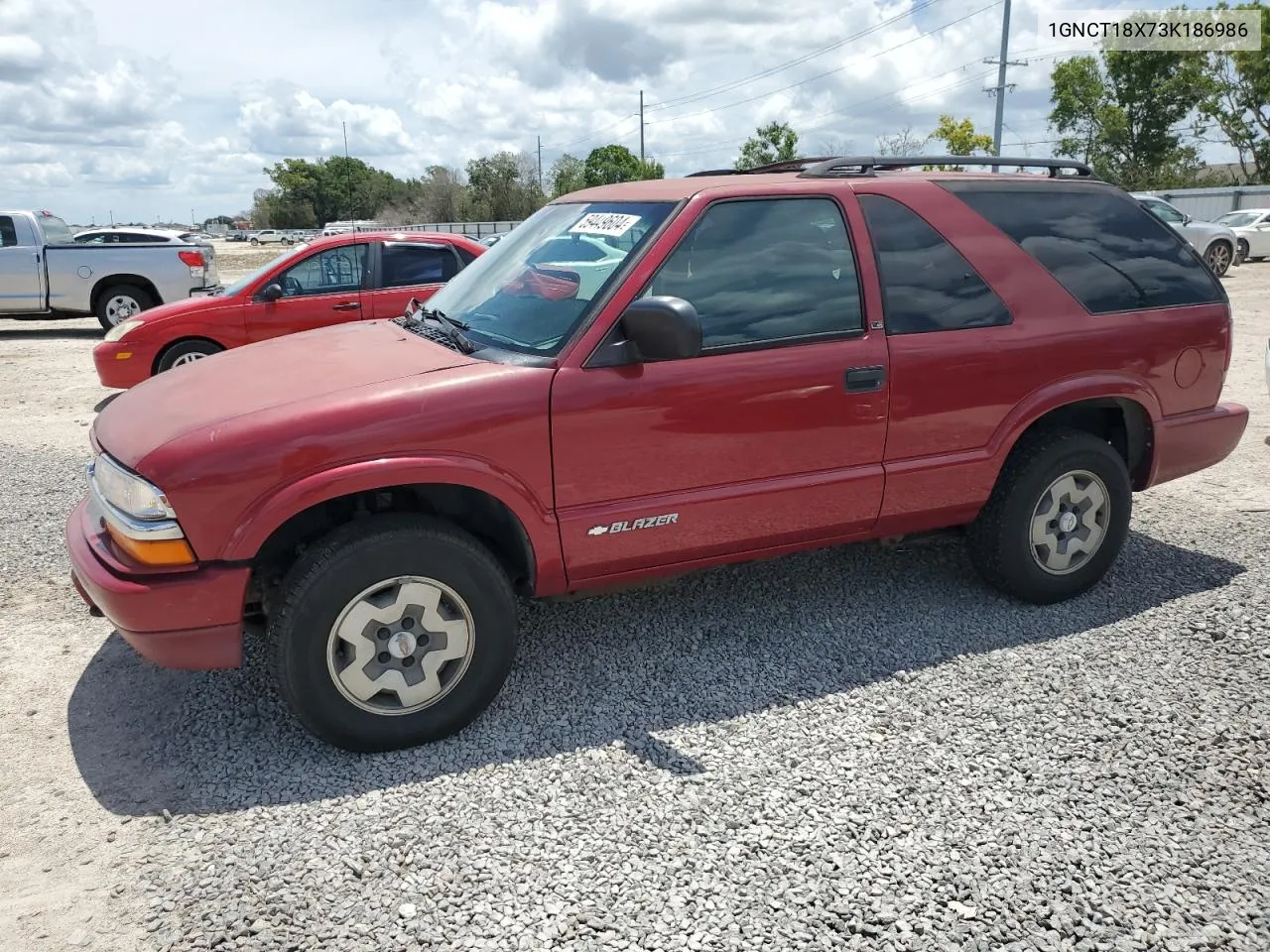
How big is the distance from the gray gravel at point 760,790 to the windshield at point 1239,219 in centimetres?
2752

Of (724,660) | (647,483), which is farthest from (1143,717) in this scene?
(647,483)

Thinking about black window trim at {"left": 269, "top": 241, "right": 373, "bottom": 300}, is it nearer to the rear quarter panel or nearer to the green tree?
the rear quarter panel

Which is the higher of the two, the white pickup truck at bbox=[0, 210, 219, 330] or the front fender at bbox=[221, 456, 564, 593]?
the white pickup truck at bbox=[0, 210, 219, 330]

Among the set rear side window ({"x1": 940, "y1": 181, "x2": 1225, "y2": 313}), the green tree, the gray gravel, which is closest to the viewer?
the gray gravel

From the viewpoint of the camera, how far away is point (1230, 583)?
177 inches

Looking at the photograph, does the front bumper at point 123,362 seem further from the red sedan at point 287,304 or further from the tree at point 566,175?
the tree at point 566,175

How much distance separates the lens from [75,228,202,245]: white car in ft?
47.6

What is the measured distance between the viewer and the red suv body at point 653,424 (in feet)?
9.80

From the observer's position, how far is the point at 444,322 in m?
3.79

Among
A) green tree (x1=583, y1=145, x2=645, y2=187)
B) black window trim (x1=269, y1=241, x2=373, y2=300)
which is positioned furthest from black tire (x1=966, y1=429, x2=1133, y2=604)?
green tree (x1=583, y1=145, x2=645, y2=187)

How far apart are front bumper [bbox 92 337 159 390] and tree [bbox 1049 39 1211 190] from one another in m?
53.1

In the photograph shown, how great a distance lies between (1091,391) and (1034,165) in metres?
1.15

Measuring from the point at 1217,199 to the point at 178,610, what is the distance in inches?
1684

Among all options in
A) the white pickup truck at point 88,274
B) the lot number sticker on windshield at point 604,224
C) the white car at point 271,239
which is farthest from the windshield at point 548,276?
the white car at point 271,239
